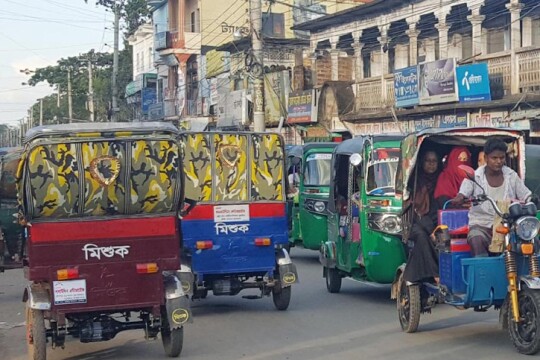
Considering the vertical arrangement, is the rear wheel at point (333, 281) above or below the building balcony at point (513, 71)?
below

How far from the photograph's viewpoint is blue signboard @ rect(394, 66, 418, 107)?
28319 mm

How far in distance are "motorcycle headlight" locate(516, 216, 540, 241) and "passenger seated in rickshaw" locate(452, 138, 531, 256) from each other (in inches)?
26.2

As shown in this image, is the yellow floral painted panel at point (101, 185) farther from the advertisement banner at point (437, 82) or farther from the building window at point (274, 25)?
the building window at point (274, 25)

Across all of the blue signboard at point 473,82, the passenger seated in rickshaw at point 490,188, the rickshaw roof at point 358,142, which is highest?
the blue signboard at point 473,82

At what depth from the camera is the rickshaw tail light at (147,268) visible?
28.2 feet

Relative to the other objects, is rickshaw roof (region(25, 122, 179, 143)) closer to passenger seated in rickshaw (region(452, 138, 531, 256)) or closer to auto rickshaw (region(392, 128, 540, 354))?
auto rickshaw (region(392, 128, 540, 354))

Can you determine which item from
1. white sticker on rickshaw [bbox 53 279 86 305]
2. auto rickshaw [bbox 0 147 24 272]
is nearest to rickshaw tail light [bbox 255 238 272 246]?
auto rickshaw [bbox 0 147 24 272]

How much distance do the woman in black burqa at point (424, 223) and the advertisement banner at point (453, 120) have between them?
1599cm

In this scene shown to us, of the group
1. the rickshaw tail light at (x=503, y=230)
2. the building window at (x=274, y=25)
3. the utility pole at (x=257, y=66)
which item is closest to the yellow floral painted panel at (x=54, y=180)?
the rickshaw tail light at (x=503, y=230)

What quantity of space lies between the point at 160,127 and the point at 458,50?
2310cm

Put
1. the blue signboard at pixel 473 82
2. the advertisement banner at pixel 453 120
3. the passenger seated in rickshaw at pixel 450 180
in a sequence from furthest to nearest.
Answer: the advertisement banner at pixel 453 120 < the blue signboard at pixel 473 82 < the passenger seated in rickshaw at pixel 450 180

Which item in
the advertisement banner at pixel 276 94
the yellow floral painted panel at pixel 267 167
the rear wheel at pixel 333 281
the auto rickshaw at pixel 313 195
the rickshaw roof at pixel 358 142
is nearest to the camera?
the yellow floral painted panel at pixel 267 167

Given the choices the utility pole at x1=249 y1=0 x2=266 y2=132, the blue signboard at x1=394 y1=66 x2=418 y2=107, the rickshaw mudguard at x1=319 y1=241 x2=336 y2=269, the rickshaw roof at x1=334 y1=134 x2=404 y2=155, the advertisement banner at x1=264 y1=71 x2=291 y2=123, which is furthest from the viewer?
the advertisement banner at x1=264 y1=71 x2=291 y2=123

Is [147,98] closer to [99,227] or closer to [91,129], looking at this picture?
[91,129]
